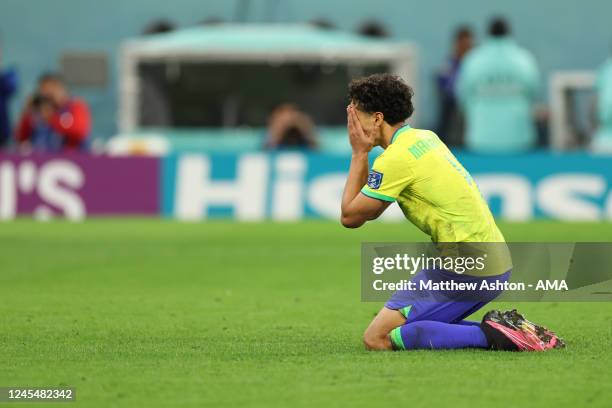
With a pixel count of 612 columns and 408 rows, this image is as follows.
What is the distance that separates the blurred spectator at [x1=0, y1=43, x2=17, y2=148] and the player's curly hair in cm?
1706

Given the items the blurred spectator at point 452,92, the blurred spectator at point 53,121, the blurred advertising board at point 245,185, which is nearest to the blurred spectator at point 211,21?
the blurred spectator at point 53,121

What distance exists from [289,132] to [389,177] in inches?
601

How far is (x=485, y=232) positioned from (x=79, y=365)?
2.42m

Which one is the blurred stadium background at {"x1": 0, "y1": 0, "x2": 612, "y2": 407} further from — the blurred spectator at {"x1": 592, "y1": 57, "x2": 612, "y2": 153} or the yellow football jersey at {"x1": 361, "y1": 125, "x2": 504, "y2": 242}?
the yellow football jersey at {"x1": 361, "y1": 125, "x2": 504, "y2": 242}

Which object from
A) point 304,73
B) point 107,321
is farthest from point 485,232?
point 304,73

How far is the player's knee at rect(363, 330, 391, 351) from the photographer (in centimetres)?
812

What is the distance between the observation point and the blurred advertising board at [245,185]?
20.9 meters

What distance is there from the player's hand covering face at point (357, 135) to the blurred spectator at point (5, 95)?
672 inches

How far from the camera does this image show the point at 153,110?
2598 centimetres

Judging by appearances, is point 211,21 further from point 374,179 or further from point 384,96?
point 374,179

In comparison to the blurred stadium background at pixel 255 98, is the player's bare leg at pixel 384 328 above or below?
below

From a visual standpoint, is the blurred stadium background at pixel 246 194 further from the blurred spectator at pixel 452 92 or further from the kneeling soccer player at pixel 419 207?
the kneeling soccer player at pixel 419 207

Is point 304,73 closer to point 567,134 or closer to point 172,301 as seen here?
point 567,134

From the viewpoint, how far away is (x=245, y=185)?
2133 centimetres
